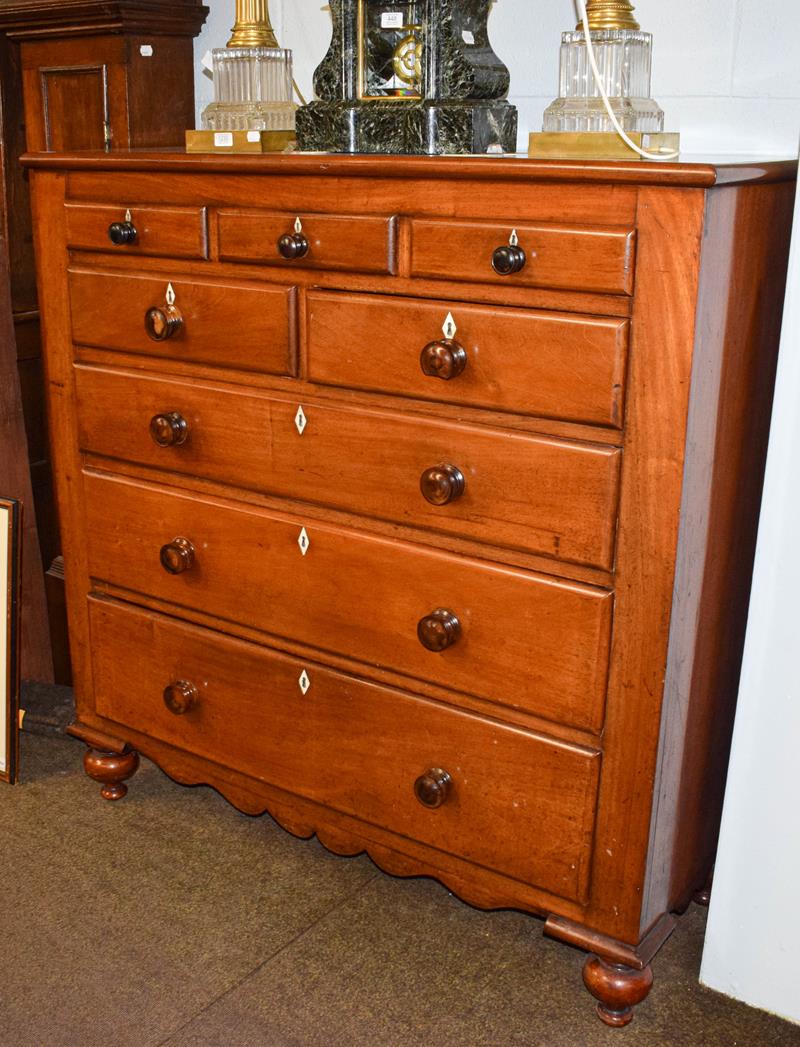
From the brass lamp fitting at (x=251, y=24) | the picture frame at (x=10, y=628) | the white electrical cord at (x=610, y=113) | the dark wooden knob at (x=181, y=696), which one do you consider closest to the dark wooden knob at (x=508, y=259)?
the white electrical cord at (x=610, y=113)

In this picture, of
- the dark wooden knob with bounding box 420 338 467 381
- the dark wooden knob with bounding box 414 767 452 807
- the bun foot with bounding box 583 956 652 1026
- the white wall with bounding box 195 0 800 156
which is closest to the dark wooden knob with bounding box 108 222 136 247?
the dark wooden knob with bounding box 420 338 467 381

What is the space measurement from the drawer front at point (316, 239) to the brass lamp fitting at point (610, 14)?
18.1 inches

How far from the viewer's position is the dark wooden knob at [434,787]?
70.6 inches

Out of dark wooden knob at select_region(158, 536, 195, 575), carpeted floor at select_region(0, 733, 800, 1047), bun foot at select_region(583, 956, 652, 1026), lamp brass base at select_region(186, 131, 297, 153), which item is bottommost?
carpeted floor at select_region(0, 733, 800, 1047)

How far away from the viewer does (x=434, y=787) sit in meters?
1.79

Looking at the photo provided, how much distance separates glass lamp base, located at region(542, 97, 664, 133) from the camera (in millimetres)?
1732

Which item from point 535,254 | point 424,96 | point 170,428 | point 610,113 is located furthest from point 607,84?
point 170,428

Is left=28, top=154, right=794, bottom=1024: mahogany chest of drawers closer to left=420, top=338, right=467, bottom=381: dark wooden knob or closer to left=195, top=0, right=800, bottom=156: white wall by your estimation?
left=420, top=338, right=467, bottom=381: dark wooden knob

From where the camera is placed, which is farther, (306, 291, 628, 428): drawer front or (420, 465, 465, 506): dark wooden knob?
(420, 465, 465, 506): dark wooden knob

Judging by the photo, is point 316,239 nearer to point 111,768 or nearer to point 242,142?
point 242,142

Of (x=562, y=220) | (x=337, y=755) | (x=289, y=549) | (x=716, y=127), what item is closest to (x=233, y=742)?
(x=337, y=755)

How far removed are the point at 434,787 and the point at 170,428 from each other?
0.72m

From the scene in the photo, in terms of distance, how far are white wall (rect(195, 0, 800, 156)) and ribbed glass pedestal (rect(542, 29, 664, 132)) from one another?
203mm

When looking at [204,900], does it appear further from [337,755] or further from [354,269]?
[354,269]
